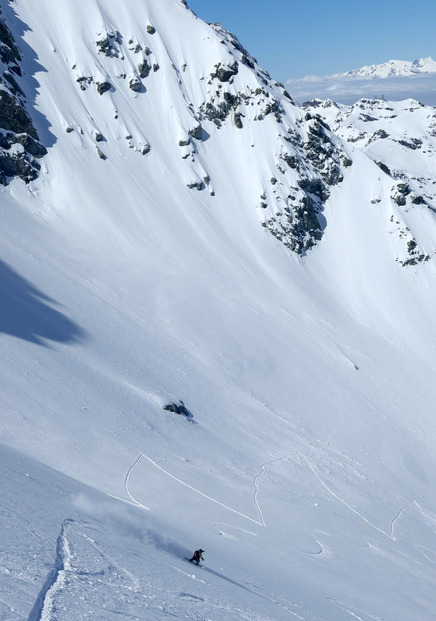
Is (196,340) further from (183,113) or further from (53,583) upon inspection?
(183,113)

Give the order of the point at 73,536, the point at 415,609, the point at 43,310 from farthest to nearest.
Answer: the point at 43,310 < the point at 415,609 < the point at 73,536

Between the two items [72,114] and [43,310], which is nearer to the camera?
[43,310]

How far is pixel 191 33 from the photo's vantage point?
291 feet

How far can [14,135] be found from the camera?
6475cm

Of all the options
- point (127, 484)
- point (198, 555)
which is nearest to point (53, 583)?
point (198, 555)

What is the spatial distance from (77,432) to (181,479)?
20.9 ft

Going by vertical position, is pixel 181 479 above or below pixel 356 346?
below

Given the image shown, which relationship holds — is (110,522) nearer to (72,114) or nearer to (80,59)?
(72,114)

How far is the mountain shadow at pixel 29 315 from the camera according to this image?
39.2 m

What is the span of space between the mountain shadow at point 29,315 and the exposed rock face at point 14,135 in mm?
20438

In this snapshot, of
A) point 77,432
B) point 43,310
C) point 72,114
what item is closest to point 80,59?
point 72,114

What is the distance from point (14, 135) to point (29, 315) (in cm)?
3233

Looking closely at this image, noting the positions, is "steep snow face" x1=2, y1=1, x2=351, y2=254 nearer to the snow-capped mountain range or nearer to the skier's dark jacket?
the snow-capped mountain range

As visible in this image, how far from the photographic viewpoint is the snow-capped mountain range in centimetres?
1903
